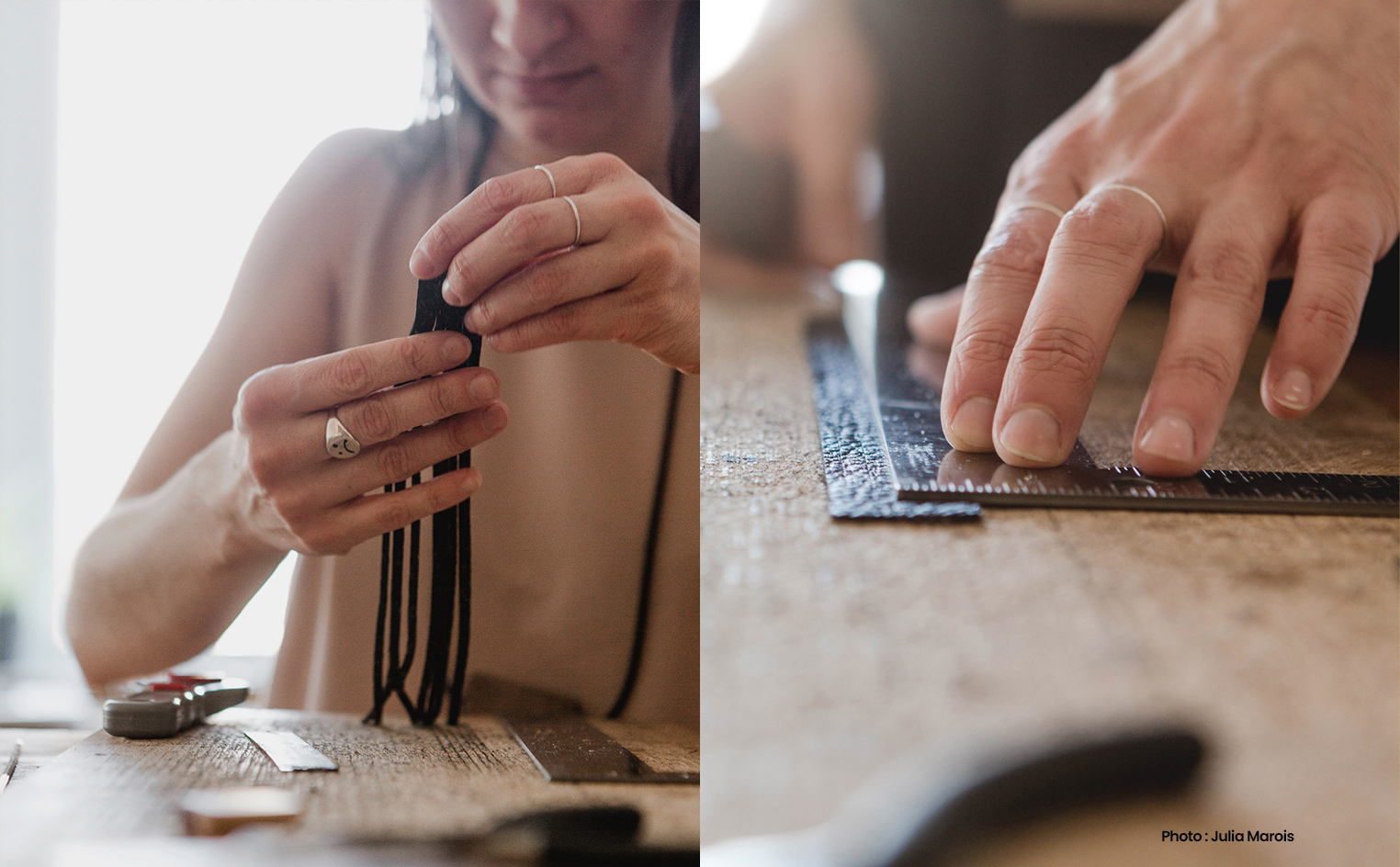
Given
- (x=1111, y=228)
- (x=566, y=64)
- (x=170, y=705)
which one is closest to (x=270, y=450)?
(x=170, y=705)

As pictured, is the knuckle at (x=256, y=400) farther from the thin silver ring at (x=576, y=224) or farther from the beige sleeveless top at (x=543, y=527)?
the thin silver ring at (x=576, y=224)

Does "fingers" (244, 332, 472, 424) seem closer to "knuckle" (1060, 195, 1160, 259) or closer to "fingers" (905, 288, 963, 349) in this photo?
"knuckle" (1060, 195, 1160, 259)

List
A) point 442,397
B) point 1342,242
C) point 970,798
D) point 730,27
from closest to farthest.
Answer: point 970,798 < point 442,397 < point 1342,242 < point 730,27

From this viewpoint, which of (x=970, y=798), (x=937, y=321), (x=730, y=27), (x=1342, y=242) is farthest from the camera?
(x=730, y=27)

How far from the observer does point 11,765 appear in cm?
36

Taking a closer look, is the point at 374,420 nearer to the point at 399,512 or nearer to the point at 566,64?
the point at 399,512

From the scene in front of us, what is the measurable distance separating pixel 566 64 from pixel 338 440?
20 centimetres

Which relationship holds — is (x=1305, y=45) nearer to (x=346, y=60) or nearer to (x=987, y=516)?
(x=987, y=516)

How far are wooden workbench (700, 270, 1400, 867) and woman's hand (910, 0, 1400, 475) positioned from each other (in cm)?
7

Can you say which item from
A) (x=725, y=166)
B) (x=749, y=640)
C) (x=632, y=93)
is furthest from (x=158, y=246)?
(x=725, y=166)

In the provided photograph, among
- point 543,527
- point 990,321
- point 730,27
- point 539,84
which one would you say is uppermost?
point 730,27

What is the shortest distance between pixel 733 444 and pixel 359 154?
0.23 meters

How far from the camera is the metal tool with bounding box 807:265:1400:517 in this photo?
1.17ft

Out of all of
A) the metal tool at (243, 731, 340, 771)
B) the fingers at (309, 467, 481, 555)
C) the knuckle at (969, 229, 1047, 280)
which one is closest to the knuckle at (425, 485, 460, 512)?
the fingers at (309, 467, 481, 555)
